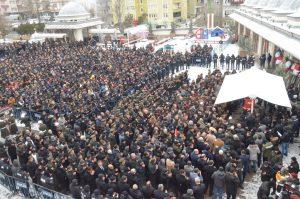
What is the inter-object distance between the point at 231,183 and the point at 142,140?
3615mm

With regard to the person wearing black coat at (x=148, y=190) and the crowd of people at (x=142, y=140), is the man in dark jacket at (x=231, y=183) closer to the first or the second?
the crowd of people at (x=142, y=140)

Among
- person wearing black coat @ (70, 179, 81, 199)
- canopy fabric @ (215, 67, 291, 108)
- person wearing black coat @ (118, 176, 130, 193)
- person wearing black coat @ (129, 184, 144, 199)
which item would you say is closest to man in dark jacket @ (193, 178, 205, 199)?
person wearing black coat @ (129, 184, 144, 199)

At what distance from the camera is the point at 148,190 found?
29.6ft

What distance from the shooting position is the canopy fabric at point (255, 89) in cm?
1268

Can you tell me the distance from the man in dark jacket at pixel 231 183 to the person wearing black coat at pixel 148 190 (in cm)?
214

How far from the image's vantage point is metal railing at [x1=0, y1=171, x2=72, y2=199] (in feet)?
33.1

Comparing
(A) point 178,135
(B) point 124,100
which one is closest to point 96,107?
(B) point 124,100

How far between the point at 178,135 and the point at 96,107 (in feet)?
18.0

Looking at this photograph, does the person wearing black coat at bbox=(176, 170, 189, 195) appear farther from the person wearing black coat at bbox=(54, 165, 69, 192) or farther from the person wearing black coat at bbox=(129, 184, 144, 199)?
the person wearing black coat at bbox=(54, 165, 69, 192)

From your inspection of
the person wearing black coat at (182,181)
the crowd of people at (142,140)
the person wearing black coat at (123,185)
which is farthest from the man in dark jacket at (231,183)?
the person wearing black coat at (123,185)

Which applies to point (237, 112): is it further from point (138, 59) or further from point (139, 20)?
point (139, 20)

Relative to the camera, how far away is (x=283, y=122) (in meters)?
12.0

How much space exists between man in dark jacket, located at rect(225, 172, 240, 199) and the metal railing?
15.7 ft

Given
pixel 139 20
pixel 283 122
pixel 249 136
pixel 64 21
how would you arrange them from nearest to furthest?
pixel 249 136
pixel 283 122
pixel 64 21
pixel 139 20
